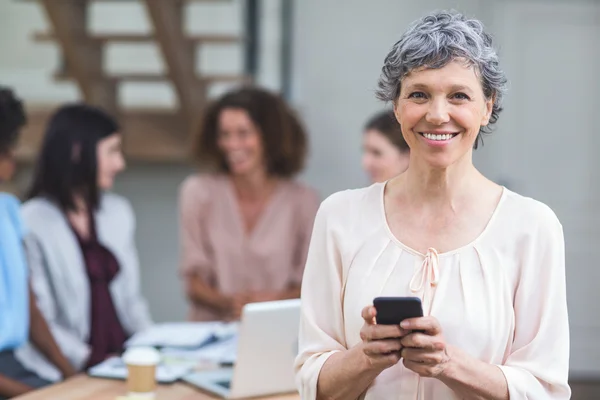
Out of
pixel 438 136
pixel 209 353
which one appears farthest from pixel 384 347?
pixel 209 353

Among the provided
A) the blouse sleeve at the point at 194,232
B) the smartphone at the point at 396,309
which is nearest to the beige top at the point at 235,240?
the blouse sleeve at the point at 194,232

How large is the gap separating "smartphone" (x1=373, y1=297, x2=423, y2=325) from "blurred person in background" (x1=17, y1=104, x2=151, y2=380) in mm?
1900

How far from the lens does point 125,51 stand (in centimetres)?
572

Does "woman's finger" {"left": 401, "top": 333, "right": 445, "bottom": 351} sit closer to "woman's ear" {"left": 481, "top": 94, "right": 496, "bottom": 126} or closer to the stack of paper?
"woman's ear" {"left": 481, "top": 94, "right": 496, "bottom": 126}

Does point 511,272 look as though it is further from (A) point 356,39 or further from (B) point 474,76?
(A) point 356,39

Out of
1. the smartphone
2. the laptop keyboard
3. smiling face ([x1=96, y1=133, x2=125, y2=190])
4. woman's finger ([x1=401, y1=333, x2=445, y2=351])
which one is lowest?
the laptop keyboard

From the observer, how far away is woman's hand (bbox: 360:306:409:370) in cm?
158

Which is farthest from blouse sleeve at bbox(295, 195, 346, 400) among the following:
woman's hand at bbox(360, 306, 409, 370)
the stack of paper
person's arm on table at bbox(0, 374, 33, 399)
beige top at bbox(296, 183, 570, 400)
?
person's arm on table at bbox(0, 374, 33, 399)

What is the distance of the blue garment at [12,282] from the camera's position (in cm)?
273

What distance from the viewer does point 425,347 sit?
157 cm

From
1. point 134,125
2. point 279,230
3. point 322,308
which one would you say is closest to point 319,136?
point 134,125

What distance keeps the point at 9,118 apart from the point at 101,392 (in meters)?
0.85

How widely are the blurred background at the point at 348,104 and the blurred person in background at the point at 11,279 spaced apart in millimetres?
2119

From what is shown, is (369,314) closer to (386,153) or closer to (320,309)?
(320,309)
